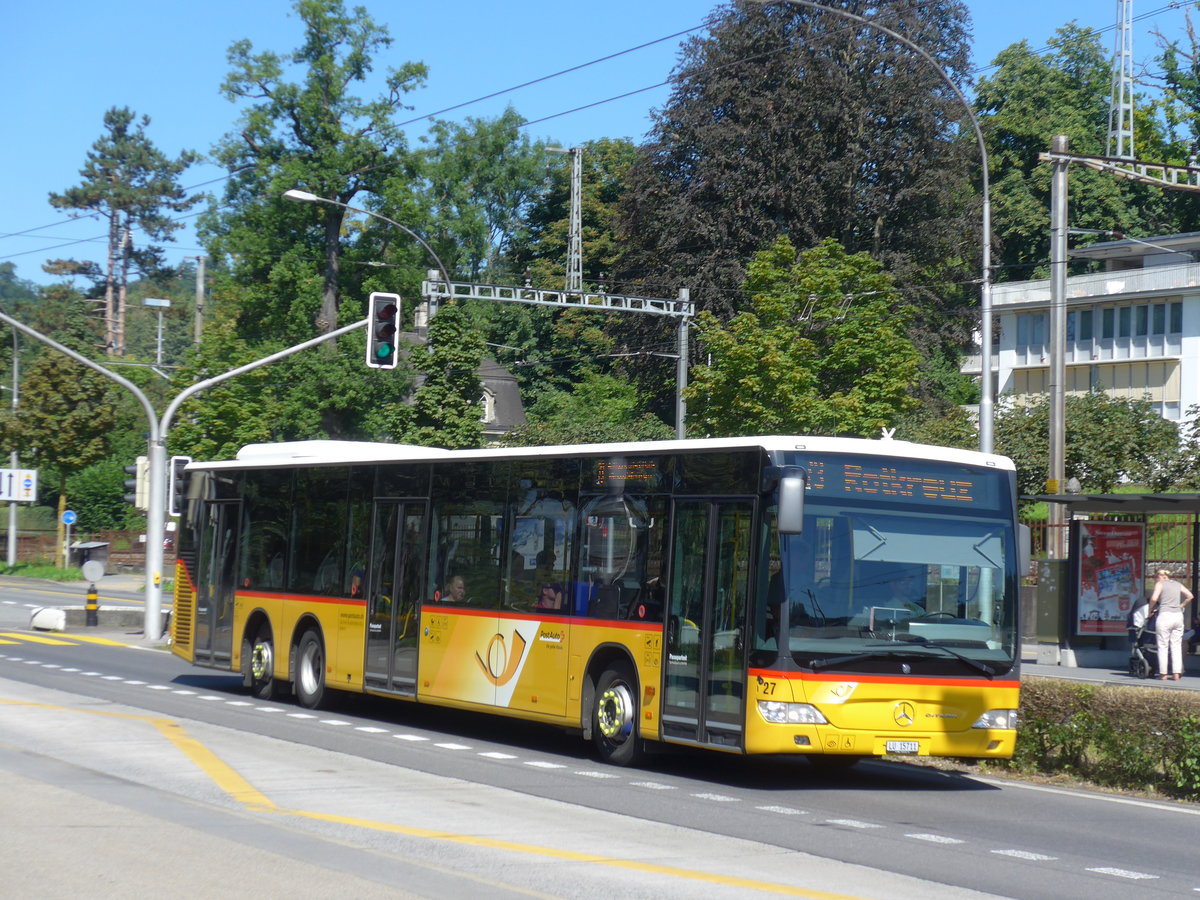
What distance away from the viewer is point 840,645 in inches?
504

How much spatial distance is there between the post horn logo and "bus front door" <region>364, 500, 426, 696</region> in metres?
1.51

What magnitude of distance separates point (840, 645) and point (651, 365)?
3844 centimetres

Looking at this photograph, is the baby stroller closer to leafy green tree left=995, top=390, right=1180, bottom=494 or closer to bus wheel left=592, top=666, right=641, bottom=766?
bus wheel left=592, top=666, right=641, bottom=766

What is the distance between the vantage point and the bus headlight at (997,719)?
13359mm

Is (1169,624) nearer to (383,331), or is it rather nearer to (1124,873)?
(383,331)

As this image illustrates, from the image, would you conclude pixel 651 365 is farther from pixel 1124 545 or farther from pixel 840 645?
pixel 840 645

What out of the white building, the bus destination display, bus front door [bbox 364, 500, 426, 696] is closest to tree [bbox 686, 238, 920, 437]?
bus front door [bbox 364, 500, 426, 696]

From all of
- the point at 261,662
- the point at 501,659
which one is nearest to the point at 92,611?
the point at 261,662

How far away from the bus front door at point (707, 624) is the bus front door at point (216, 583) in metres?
9.41

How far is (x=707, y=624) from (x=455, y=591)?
170 inches

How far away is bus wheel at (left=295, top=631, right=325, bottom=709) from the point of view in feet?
63.6

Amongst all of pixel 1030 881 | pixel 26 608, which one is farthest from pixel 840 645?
pixel 26 608

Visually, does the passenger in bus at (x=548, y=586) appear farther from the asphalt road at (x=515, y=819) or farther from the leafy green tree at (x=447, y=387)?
the leafy green tree at (x=447, y=387)

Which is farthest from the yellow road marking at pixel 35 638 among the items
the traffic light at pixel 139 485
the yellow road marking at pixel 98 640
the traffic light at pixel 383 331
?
the traffic light at pixel 383 331
